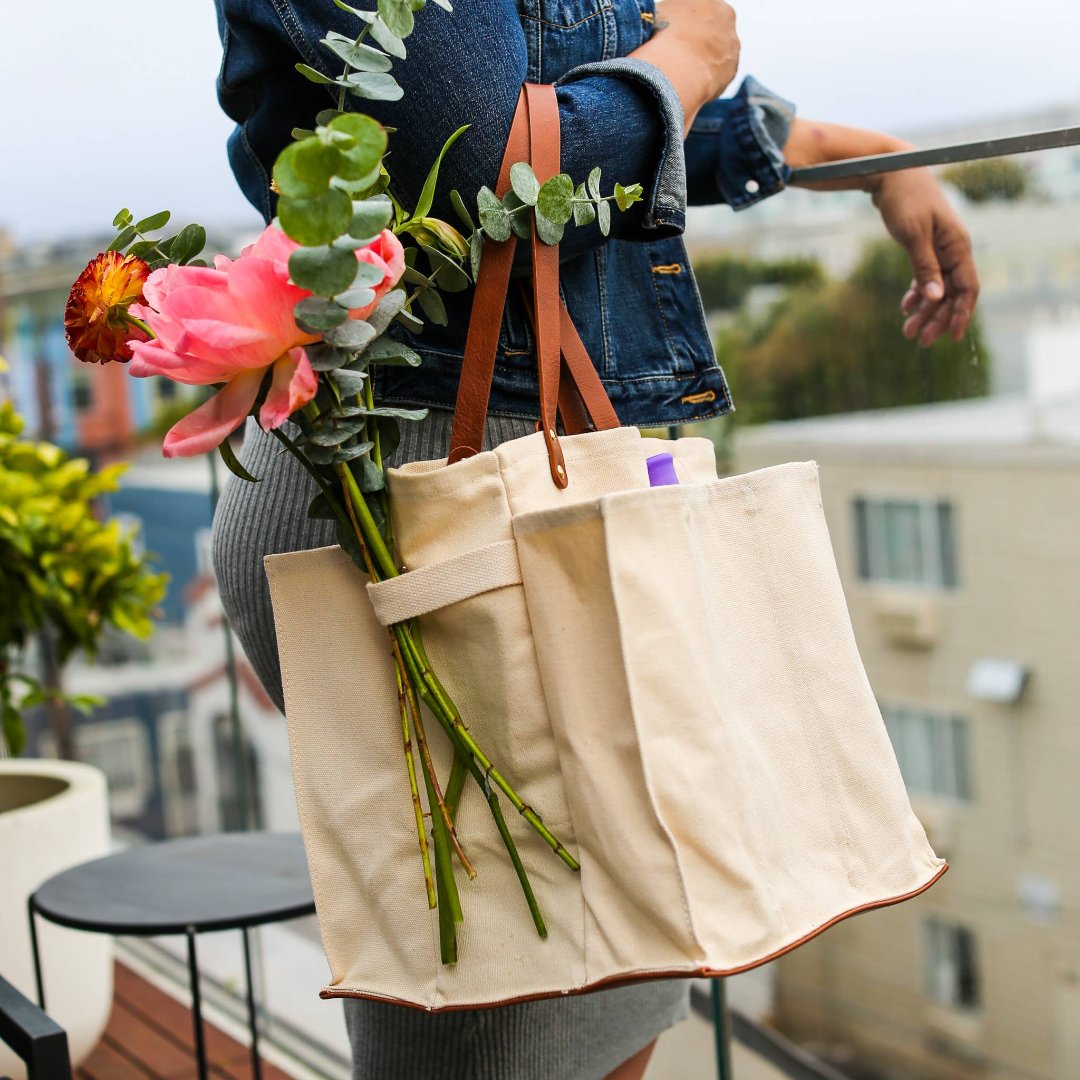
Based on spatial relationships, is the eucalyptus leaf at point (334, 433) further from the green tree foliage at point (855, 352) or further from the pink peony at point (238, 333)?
the green tree foliage at point (855, 352)

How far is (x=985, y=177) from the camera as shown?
1416 millimetres

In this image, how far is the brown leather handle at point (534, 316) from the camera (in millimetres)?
699

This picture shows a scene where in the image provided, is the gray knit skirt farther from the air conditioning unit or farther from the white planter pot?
the air conditioning unit

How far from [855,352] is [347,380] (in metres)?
1.88

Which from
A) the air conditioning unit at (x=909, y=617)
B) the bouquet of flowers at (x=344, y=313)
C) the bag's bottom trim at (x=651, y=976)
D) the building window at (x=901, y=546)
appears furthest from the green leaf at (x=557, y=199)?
the building window at (x=901, y=546)

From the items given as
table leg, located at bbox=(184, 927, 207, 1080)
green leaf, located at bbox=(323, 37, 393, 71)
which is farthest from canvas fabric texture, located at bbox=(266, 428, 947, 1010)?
table leg, located at bbox=(184, 927, 207, 1080)

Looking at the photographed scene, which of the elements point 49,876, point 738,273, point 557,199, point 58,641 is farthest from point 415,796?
point 738,273

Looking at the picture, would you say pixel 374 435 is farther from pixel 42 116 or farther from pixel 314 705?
pixel 42 116

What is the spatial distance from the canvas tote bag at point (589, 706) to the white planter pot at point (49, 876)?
1149mm

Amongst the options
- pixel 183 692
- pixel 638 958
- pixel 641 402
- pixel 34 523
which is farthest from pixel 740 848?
pixel 183 692

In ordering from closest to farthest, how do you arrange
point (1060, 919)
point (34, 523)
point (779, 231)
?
point (34, 523)
point (779, 231)
point (1060, 919)

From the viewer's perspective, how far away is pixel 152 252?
68 cm

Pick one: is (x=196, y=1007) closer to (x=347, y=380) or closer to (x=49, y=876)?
(x=49, y=876)

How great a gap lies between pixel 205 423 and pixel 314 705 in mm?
191
